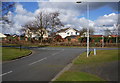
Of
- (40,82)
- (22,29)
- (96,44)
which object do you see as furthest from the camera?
(22,29)

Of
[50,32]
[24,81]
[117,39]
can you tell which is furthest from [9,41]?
[24,81]

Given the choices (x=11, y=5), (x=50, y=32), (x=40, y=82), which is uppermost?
(x=11, y=5)

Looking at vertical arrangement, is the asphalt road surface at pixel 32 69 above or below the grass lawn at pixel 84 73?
below

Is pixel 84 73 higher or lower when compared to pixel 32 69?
higher

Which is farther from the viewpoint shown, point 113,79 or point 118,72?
point 118,72

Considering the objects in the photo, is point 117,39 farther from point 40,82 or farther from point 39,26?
point 40,82

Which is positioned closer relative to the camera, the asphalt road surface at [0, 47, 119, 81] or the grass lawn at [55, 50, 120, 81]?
the grass lawn at [55, 50, 120, 81]

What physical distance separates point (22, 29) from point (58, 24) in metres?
24.6

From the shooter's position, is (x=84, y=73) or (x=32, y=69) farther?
(x=32, y=69)

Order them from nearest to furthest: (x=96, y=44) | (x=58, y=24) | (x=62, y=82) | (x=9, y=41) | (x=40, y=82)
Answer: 1. (x=62, y=82)
2. (x=40, y=82)
3. (x=96, y=44)
4. (x=58, y=24)
5. (x=9, y=41)

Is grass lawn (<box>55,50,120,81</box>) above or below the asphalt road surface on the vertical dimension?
above

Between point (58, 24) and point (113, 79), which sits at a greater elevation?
point (58, 24)

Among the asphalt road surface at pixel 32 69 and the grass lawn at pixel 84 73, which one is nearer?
the grass lawn at pixel 84 73

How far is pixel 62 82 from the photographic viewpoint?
710 centimetres
